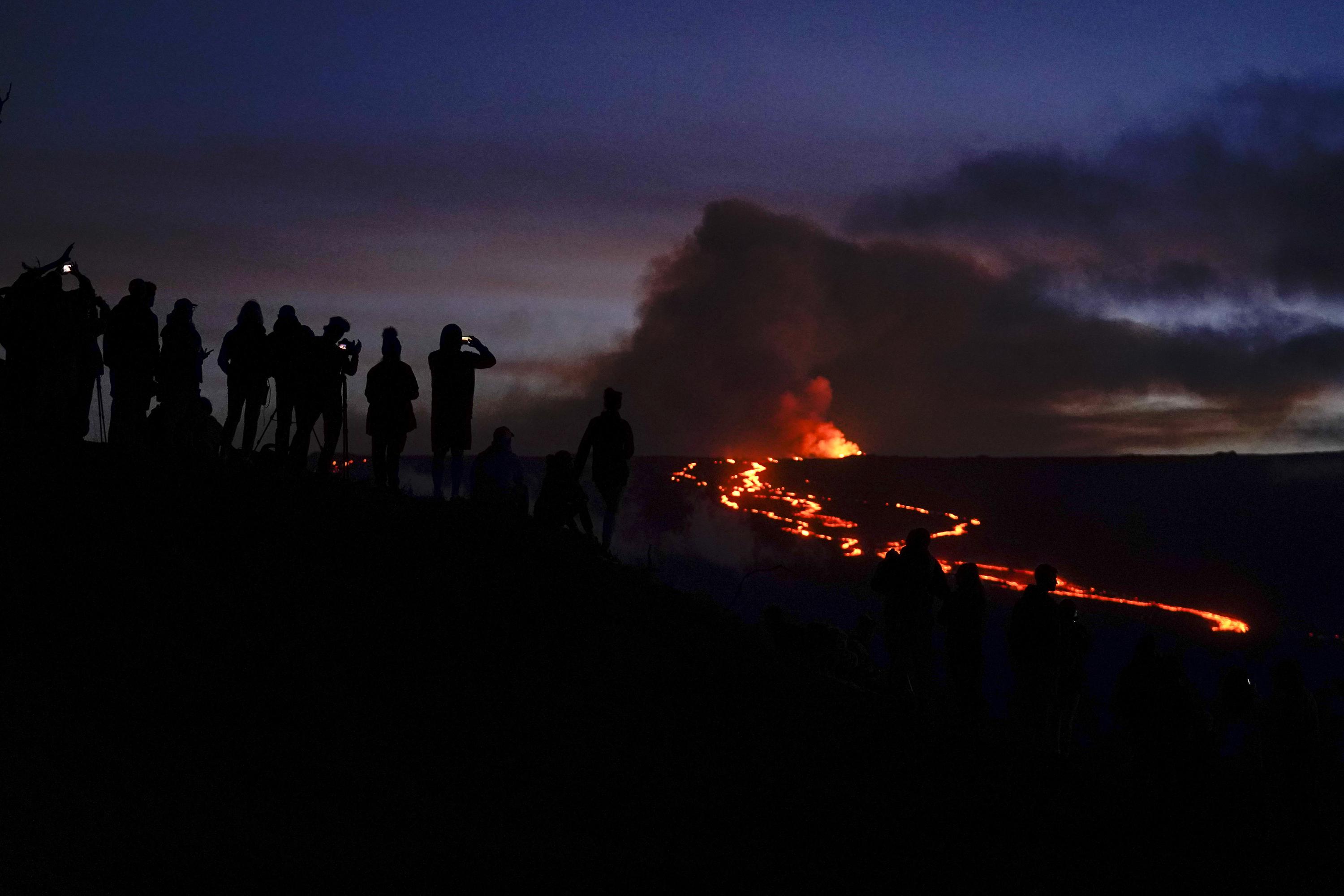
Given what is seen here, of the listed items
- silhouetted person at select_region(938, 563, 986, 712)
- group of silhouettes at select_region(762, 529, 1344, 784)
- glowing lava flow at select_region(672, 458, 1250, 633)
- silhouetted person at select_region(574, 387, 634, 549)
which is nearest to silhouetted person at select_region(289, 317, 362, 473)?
silhouetted person at select_region(574, 387, 634, 549)

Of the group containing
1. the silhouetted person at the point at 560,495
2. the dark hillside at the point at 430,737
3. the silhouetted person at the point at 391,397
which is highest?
the silhouetted person at the point at 391,397

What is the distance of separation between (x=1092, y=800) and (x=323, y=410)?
918 cm

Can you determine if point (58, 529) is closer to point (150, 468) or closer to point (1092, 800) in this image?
point (150, 468)

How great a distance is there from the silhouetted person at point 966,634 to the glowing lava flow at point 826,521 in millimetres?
21682

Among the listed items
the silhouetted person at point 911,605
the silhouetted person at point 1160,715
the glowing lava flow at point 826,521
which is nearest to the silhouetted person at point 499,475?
the silhouetted person at point 911,605

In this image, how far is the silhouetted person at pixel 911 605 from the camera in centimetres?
1320

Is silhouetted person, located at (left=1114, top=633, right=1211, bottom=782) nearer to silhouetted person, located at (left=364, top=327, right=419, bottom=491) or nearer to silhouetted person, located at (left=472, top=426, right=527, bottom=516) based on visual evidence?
silhouetted person, located at (left=472, top=426, right=527, bottom=516)

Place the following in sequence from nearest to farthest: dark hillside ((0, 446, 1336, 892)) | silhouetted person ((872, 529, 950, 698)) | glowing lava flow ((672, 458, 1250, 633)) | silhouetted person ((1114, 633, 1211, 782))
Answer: dark hillside ((0, 446, 1336, 892)) → silhouetted person ((1114, 633, 1211, 782)) → silhouetted person ((872, 529, 950, 698)) → glowing lava flow ((672, 458, 1250, 633))

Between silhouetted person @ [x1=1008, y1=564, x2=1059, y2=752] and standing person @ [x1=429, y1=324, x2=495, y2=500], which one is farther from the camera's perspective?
standing person @ [x1=429, y1=324, x2=495, y2=500]

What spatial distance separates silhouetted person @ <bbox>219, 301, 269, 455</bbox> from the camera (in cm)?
1409

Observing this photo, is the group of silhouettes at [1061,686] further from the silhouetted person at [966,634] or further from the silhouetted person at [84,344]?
the silhouetted person at [84,344]

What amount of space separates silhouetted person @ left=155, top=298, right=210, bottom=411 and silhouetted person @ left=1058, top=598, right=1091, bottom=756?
385 inches

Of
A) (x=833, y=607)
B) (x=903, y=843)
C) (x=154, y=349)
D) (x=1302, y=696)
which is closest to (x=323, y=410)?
(x=154, y=349)

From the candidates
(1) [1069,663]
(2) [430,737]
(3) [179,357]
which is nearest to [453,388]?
(3) [179,357]
